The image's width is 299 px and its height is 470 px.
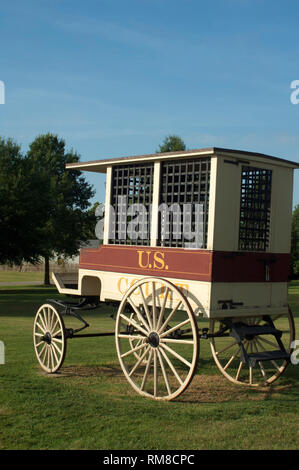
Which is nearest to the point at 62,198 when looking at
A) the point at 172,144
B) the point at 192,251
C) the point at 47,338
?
the point at 172,144

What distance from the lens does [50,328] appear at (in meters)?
10.1

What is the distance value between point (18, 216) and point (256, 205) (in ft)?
73.2

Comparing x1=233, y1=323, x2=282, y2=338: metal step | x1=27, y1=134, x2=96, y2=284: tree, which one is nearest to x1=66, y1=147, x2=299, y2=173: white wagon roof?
x1=233, y1=323, x2=282, y2=338: metal step

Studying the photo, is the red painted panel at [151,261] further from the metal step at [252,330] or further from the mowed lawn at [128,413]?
the mowed lawn at [128,413]

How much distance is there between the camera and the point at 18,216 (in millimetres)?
29516

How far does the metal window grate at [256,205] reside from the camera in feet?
29.2

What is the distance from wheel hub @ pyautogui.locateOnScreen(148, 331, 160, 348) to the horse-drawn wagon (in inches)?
0.7

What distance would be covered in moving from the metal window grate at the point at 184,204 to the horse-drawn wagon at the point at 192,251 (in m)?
0.02

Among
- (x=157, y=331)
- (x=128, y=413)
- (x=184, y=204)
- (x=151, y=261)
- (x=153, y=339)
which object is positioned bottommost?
(x=128, y=413)

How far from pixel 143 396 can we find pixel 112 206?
3.40 meters

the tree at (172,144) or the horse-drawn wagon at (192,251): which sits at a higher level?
the tree at (172,144)

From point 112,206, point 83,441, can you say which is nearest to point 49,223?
point 112,206

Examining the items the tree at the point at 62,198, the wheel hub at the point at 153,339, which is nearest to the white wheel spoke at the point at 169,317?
the wheel hub at the point at 153,339

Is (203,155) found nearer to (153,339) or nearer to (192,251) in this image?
(192,251)
